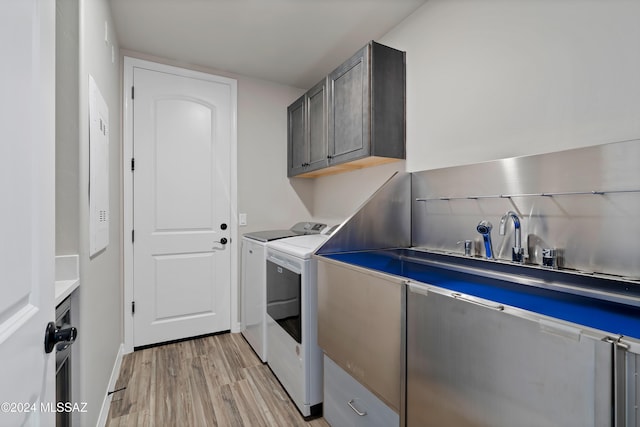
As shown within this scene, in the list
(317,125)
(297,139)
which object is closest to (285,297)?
(317,125)

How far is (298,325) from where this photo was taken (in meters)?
1.78

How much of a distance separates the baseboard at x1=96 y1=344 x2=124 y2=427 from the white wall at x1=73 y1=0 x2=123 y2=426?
0.06 meters

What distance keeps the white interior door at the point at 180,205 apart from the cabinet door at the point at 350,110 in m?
1.19

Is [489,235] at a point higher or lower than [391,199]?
lower

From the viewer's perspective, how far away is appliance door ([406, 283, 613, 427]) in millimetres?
646

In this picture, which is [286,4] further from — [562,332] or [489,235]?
[562,332]

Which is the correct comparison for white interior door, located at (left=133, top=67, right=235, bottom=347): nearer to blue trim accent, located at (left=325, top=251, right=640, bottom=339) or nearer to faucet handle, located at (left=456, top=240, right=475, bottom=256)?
blue trim accent, located at (left=325, top=251, right=640, bottom=339)

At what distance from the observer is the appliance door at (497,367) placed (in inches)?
25.4

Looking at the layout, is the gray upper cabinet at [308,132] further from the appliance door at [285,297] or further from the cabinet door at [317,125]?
the appliance door at [285,297]

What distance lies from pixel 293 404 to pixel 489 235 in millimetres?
1548

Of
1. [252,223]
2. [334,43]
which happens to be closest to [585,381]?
[334,43]

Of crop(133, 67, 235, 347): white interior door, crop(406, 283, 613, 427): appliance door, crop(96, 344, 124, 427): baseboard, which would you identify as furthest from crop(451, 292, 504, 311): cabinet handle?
crop(133, 67, 235, 347): white interior door

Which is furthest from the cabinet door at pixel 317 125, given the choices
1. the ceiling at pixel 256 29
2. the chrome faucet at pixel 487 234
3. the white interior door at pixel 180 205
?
the chrome faucet at pixel 487 234

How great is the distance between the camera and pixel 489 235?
147 cm
